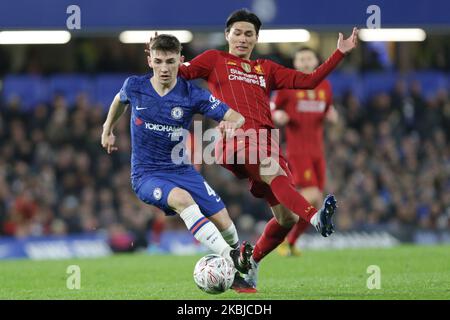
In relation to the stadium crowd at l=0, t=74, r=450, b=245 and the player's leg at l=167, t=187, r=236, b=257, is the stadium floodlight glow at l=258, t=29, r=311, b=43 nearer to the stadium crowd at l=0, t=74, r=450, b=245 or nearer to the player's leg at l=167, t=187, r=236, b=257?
the stadium crowd at l=0, t=74, r=450, b=245

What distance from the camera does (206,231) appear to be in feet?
25.1

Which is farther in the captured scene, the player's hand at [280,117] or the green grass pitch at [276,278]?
the player's hand at [280,117]

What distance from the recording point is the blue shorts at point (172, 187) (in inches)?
308

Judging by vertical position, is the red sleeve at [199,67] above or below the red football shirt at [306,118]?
above

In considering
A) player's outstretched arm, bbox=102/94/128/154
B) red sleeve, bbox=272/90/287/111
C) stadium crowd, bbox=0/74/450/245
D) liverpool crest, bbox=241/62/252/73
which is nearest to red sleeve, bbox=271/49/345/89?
liverpool crest, bbox=241/62/252/73

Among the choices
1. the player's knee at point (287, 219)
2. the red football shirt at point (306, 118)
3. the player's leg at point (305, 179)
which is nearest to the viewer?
the player's knee at point (287, 219)

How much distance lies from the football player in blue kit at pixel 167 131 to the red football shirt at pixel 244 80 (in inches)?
13.2

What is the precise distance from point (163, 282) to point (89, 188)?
9167 millimetres

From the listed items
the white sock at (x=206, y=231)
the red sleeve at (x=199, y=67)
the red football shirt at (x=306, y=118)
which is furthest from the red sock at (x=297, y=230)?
the white sock at (x=206, y=231)

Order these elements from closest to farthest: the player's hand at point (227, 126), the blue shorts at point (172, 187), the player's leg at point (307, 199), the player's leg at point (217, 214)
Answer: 1. the player's hand at point (227, 126)
2. the blue shorts at point (172, 187)
3. the player's leg at point (217, 214)
4. the player's leg at point (307, 199)

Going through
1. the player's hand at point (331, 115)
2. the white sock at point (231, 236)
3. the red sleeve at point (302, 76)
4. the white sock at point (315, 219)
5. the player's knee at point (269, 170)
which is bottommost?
the white sock at point (231, 236)

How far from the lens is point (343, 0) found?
14.2m

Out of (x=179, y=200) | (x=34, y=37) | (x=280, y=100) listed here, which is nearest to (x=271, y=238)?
(x=179, y=200)

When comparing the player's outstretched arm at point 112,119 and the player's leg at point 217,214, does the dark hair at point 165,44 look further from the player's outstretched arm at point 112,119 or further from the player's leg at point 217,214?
the player's leg at point 217,214
